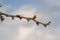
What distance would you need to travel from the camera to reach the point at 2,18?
983 mm

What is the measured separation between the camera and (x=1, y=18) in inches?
38.3

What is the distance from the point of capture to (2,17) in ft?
3.23

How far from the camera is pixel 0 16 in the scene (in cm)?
96

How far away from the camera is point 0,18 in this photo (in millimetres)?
970

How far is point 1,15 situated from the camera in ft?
3.17

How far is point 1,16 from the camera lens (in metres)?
0.98

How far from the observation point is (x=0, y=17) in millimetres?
961
